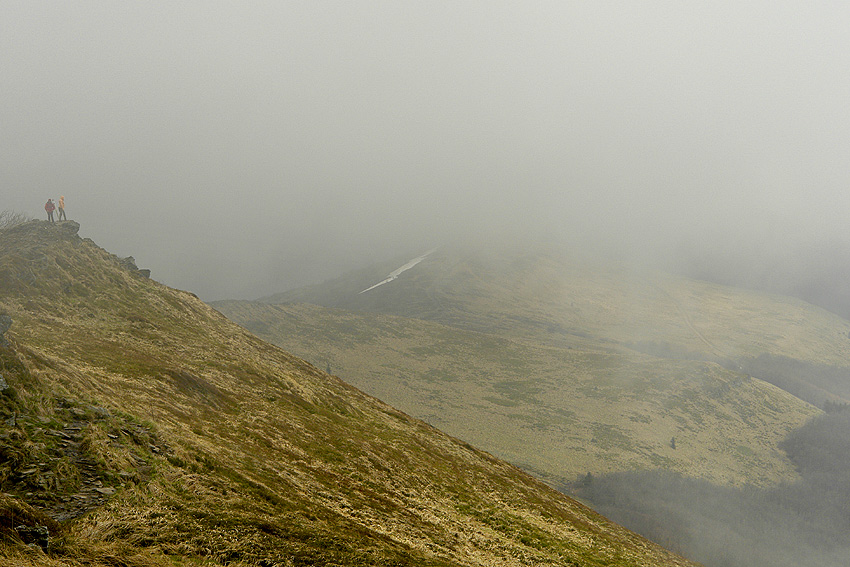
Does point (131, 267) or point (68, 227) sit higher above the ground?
point (68, 227)

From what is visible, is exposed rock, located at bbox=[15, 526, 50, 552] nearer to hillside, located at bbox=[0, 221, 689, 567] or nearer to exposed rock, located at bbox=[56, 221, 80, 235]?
hillside, located at bbox=[0, 221, 689, 567]

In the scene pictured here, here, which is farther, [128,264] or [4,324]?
[128,264]

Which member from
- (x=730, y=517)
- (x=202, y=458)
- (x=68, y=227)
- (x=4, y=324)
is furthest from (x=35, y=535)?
(x=730, y=517)

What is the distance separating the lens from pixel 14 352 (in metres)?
24.1

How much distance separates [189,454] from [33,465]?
848 cm

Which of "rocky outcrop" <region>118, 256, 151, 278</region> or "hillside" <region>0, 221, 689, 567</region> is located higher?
"rocky outcrop" <region>118, 256, 151, 278</region>

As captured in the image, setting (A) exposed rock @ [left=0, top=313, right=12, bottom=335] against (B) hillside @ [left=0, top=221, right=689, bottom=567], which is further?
(A) exposed rock @ [left=0, top=313, right=12, bottom=335]

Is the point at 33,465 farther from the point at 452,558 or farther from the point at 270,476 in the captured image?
the point at 452,558

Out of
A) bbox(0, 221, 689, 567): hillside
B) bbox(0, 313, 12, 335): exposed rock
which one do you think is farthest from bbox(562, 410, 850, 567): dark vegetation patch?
bbox(0, 313, 12, 335): exposed rock

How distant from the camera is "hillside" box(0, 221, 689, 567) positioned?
18.5 metres

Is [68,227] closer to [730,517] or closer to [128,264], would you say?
[128,264]

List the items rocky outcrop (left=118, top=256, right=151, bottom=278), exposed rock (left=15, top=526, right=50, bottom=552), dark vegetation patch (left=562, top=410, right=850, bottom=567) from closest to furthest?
exposed rock (left=15, top=526, right=50, bottom=552)
rocky outcrop (left=118, top=256, right=151, bottom=278)
dark vegetation patch (left=562, top=410, right=850, bottom=567)

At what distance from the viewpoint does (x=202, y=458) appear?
26.5 metres

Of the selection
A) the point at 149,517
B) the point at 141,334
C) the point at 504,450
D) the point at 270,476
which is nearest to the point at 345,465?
the point at 270,476
